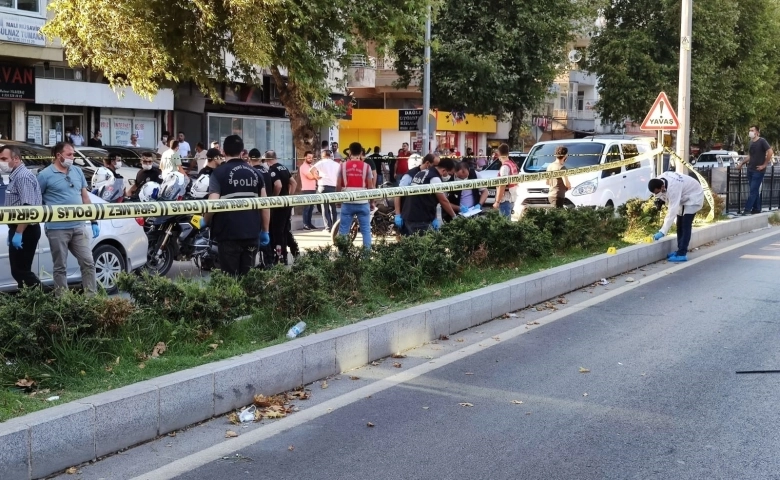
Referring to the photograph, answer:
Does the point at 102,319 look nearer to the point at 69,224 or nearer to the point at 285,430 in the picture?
the point at 285,430

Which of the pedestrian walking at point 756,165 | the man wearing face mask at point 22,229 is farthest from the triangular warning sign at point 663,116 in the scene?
the man wearing face mask at point 22,229

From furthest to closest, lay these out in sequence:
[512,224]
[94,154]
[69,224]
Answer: [94,154] < [512,224] < [69,224]

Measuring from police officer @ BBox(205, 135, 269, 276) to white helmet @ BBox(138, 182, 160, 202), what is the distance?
4.77 m

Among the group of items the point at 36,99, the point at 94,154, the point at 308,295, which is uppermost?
the point at 36,99

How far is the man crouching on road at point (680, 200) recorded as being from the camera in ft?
45.3

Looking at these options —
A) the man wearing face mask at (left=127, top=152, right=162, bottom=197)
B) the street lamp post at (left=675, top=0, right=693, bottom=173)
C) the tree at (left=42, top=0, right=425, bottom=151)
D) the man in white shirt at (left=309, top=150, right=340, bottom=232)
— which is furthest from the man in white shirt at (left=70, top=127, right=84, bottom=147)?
the street lamp post at (left=675, top=0, right=693, bottom=173)

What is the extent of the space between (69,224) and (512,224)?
5.08m

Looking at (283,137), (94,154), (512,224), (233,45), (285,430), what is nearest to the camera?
(285,430)

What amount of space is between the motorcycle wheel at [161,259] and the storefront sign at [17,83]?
44.2ft

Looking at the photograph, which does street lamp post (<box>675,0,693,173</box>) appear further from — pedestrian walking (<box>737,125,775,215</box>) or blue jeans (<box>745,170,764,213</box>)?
blue jeans (<box>745,170,764,213</box>)

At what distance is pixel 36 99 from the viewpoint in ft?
80.0

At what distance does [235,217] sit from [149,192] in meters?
5.25

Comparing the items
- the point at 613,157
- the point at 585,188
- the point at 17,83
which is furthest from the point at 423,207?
the point at 17,83

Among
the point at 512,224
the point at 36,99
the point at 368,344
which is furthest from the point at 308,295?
the point at 36,99
